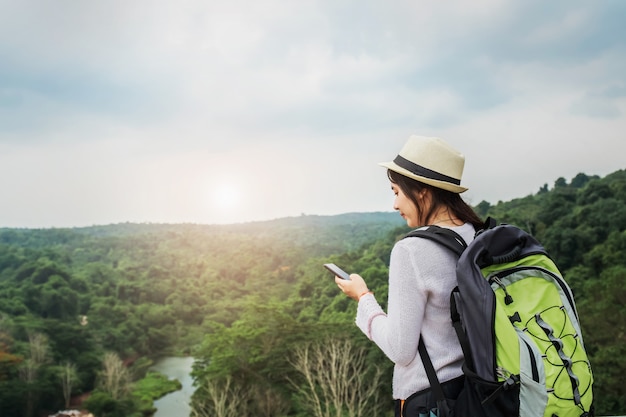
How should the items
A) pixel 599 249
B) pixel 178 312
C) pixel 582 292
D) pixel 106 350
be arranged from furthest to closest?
pixel 178 312 < pixel 106 350 < pixel 599 249 < pixel 582 292

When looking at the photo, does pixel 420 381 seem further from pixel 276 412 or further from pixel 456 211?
pixel 276 412

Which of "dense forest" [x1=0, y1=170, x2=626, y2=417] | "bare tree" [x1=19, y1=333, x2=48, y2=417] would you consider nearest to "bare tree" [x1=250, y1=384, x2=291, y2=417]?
"dense forest" [x1=0, y1=170, x2=626, y2=417]

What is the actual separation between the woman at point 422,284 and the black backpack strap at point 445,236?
0.03 feet

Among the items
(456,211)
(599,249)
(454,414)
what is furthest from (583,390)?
(599,249)

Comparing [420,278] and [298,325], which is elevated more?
[420,278]

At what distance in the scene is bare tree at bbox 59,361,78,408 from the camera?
771 inches

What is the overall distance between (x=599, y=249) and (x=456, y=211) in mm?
16976

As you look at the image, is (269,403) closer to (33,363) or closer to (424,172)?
(33,363)

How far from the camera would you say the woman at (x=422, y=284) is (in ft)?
2.76

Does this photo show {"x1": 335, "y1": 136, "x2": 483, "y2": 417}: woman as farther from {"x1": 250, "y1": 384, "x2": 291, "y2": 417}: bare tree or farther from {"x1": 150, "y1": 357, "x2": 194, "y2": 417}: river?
{"x1": 150, "y1": 357, "x2": 194, "y2": 417}: river

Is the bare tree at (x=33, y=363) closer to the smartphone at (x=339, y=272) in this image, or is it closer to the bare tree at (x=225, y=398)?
the bare tree at (x=225, y=398)

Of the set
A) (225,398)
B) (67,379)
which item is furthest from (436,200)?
(67,379)

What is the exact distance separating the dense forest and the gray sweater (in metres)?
9.37

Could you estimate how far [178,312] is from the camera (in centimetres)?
3023
